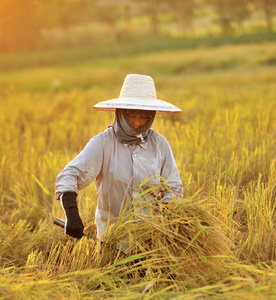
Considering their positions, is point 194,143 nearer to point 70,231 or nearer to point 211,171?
point 211,171

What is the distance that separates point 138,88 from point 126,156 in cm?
33

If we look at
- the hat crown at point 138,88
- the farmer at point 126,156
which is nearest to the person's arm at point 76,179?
the farmer at point 126,156

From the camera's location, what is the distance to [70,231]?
5.90 ft

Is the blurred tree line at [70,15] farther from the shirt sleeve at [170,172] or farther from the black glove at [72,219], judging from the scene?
the black glove at [72,219]

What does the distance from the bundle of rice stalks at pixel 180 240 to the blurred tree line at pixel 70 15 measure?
1362 inches

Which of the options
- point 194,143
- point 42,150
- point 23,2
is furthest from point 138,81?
point 23,2

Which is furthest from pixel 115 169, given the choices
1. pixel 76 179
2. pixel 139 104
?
pixel 139 104

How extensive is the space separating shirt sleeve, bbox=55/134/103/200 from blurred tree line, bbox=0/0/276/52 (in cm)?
3425

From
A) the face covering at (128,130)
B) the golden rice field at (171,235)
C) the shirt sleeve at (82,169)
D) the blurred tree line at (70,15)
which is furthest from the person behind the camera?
the blurred tree line at (70,15)

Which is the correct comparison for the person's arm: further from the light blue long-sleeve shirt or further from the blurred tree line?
the blurred tree line

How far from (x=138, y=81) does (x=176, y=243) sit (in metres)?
0.79

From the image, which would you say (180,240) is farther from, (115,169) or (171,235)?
(115,169)

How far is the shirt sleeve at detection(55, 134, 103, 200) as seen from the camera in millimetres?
1920

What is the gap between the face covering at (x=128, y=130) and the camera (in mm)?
2027
